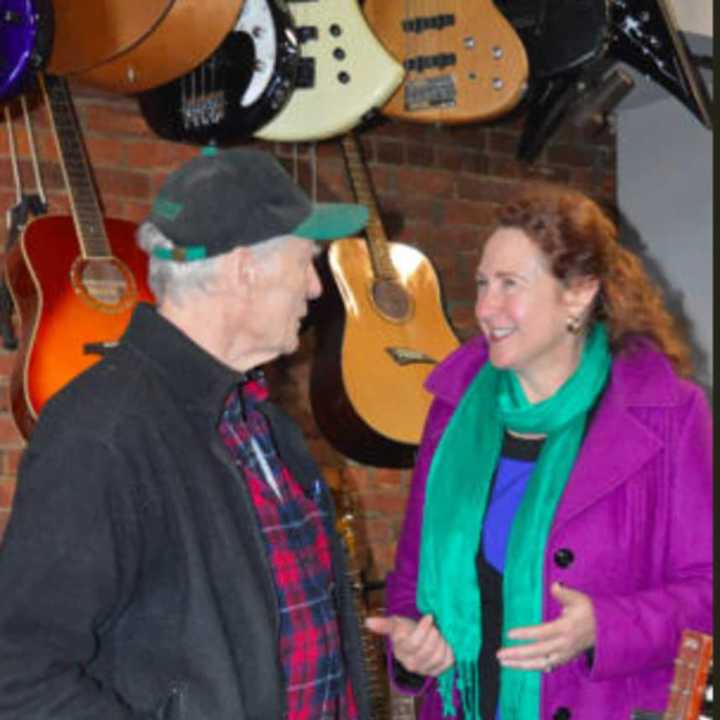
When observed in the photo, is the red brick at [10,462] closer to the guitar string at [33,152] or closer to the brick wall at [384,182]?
the brick wall at [384,182]

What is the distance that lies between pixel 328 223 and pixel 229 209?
0.14 meters

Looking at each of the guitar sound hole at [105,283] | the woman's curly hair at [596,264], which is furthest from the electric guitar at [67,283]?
the woman's curly hair at [596,264]

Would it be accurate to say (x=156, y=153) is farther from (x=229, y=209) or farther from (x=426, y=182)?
(x=229, y=209)

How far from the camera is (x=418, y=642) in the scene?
1.99 metres

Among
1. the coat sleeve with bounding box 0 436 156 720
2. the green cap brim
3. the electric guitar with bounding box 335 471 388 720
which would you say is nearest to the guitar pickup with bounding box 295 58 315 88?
the electric guitar with bounding box 335 471 388 720

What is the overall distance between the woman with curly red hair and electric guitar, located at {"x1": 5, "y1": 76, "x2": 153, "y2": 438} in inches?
33.9

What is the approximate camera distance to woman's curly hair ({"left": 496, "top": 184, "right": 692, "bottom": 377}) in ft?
7.00

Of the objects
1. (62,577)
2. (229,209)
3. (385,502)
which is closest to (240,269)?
(229,209)

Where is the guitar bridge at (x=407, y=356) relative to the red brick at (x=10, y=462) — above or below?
above

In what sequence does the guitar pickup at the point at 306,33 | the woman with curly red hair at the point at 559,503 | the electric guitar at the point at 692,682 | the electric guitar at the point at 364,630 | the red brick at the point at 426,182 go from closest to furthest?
the electric guitar at the point at 692,682
the woman with curly red hair at the point at 559,503
the electric guitar at the point at 364,630
the guitar pickup at the point at 306,33
the red brick at the point at 426,182

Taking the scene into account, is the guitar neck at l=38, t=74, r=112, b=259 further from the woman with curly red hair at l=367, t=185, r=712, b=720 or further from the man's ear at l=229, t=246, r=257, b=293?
the man's ear at l=229, t=246, r=257, b=293

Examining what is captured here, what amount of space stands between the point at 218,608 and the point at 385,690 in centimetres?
185

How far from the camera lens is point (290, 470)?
181 cm

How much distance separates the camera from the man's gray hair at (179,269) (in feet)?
5.26
